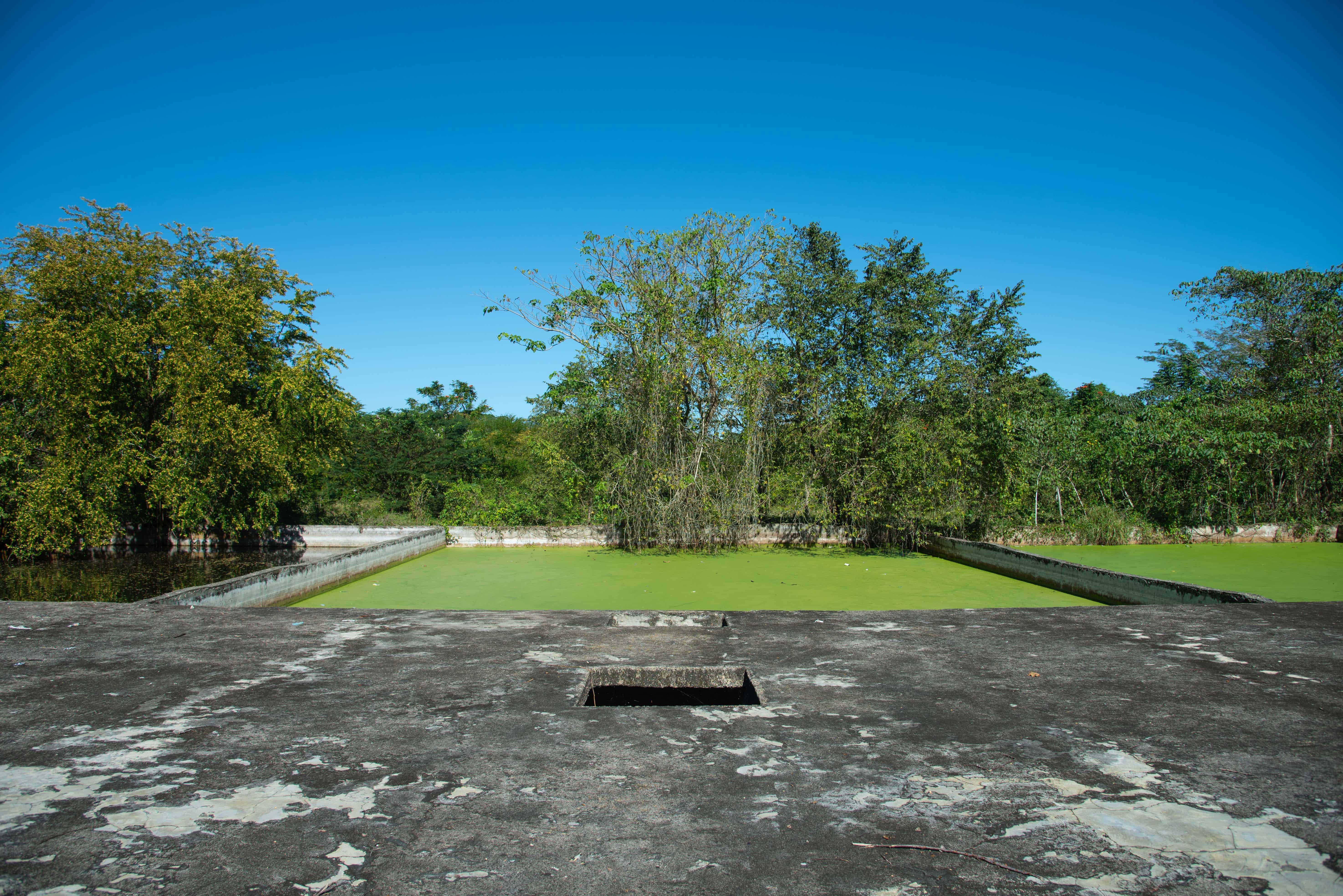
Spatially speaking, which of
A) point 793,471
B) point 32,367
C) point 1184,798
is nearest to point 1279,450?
point 793,471

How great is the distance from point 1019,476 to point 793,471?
3.41m

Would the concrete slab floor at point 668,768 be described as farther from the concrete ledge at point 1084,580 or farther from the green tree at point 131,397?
the green tree at point 131,397

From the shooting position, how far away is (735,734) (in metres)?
2.37

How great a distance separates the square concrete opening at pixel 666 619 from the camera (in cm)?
421

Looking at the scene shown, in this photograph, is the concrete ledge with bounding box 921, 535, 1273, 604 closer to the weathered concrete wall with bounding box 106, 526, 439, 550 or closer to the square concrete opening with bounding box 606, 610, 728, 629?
the square concrete opening with bounding box 606, 610, 728, 629

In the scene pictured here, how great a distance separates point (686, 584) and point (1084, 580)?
3.66 metres

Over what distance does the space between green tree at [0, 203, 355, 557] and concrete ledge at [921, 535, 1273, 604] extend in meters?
9.35

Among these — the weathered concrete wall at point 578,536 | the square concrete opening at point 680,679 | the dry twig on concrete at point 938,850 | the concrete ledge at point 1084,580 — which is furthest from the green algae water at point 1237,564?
the dry twig on concrete at point 938,850

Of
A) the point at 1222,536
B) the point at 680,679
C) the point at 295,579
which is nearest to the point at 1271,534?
the point at 1222,536

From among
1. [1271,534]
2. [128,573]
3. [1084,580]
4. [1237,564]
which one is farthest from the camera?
[1271,534]

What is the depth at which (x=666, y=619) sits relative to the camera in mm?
4277

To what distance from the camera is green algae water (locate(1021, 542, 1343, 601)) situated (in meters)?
6.58

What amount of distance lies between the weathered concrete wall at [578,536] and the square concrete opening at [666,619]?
5.97m

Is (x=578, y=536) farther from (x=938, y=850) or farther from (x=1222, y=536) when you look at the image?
(x=1222, y=536)
